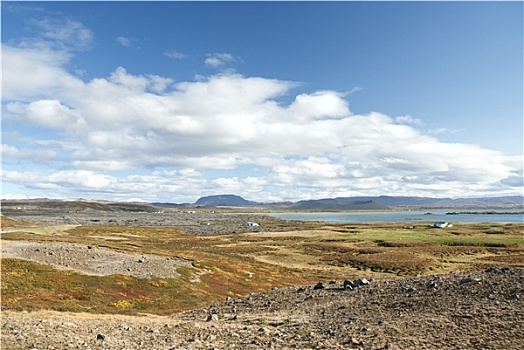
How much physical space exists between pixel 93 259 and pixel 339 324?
42831 millimetres

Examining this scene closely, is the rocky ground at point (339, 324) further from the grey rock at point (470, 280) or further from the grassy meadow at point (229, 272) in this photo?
the grassy meadow at point (229, 272)

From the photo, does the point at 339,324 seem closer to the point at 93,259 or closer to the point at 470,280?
the point at 470,280

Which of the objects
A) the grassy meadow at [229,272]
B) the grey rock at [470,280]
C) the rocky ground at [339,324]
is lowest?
the grassy meadow at [229,272]

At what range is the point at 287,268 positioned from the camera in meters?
76.1

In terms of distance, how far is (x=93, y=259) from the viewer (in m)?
55.5

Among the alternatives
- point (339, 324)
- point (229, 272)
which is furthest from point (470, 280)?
point (229, 272)

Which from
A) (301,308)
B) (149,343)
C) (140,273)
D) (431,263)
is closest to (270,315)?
(301,308)

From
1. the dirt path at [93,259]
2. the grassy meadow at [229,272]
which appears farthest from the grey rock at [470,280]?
the dirt path at [93,259]

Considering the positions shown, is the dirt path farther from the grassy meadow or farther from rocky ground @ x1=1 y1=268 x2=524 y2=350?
rocky ground @ x1=1 y1=268 x2=524 y2=350

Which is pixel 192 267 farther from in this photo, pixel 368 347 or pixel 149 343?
pixel 368 347

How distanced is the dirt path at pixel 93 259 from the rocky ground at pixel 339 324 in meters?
19.4

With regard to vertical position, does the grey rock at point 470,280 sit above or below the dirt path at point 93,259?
above

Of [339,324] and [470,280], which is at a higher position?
[470,280]

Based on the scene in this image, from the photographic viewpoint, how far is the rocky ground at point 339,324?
2050 cm
